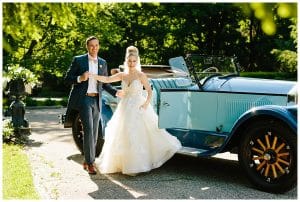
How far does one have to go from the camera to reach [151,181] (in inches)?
239

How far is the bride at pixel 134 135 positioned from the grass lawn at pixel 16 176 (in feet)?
3.45

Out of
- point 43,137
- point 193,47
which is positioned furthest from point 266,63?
point 43,137

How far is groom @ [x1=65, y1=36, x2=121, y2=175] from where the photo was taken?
252 inches

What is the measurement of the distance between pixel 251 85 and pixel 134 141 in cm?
168

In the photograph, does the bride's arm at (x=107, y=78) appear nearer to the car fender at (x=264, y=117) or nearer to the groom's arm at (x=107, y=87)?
the groom's arm at (x=107, y=87)

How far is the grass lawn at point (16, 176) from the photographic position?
17.2ft

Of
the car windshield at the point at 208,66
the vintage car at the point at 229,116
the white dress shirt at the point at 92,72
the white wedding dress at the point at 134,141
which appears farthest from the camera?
the car windshield at the point at 208,66

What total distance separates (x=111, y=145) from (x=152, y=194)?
A: 48.4 inches

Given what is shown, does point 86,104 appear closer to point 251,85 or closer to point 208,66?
point 208,66

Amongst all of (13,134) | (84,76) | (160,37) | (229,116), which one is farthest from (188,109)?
(160,37)

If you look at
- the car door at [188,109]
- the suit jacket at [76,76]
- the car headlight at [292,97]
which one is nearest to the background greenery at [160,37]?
the suit jacket at [76,76]

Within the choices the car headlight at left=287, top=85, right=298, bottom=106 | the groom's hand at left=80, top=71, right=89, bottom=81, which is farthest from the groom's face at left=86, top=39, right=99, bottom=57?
the car headlight at left=287, top=85, right=298, bottom=106

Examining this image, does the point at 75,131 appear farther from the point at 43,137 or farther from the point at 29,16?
the point at 29,16

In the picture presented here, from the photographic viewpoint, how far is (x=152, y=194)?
17.9 ft
